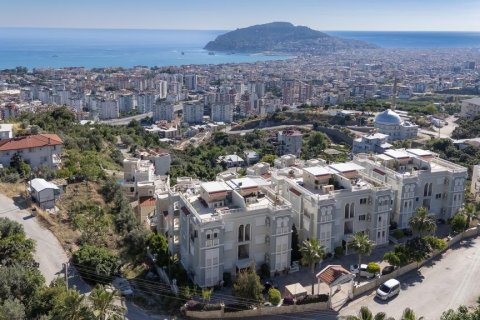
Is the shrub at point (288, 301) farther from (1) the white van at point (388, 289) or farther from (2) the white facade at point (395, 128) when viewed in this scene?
(2) the white facade at point (395, 128)

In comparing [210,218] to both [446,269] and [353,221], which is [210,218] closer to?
[353,221]

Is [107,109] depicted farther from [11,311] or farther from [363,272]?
[11,311]

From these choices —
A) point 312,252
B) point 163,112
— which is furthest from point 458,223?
point 163,112

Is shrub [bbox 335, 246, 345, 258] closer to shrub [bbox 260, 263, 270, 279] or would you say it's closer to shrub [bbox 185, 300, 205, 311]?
shrub [bbox 260, 263, 270, 279]

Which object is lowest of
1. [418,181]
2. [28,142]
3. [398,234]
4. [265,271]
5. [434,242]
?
[265,271]

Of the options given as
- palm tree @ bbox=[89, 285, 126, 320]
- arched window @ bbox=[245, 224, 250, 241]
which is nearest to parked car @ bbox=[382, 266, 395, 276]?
arched window @ bbox=[245, 224, 250, 241]

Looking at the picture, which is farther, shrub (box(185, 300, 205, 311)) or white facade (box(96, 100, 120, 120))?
white facade (box(96, 100, 120, 120))

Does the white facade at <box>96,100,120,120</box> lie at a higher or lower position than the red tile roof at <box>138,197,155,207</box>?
lower

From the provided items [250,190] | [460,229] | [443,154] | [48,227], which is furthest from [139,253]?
[443,154]
